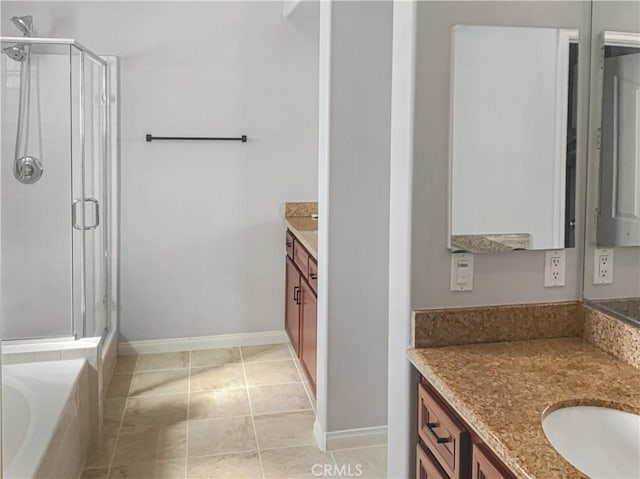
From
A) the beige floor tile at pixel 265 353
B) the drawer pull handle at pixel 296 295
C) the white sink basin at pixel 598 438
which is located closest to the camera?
the white sink basin at pixel 598 438

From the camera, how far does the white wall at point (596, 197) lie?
5.73ft

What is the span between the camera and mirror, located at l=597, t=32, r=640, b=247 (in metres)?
1.71

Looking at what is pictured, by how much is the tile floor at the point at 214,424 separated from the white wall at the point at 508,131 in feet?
4.61

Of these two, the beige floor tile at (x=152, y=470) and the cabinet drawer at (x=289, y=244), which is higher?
the cabinet drawer at (x=289, y=244)

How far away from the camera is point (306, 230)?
3799 mm

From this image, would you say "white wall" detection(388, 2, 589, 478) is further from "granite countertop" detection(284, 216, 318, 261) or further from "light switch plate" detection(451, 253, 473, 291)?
"granite countertop" detection(284, 216, 318, 261)

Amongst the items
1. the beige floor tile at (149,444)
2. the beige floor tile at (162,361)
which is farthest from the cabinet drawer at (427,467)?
the beige floor tile at (162,361)

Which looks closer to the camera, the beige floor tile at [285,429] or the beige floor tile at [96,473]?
the beige floor tile at [96,473]

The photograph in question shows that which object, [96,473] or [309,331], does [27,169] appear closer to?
[96,473]

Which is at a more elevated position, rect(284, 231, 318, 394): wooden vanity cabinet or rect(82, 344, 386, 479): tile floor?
rect(284, 231, 318, 394): wooden vanity cabinet

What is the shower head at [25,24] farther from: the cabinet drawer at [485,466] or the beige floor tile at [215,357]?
the cabinet drawer at [485,466]

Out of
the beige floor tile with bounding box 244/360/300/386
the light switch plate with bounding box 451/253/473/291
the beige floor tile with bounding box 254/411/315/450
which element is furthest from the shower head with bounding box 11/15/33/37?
the light switch plate with bounding box 451/253/473/291

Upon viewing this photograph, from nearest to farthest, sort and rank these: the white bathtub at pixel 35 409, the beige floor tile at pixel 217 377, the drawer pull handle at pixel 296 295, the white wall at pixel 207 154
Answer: the white bathtub at pixel 35 409 < the beige floor tile at pixel 217 377 < the drawer pull handle at pixel 296 295 < the white wall at pixel 207 154

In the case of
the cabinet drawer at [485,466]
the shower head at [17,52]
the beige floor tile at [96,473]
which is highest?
the shower head at [17,52]
